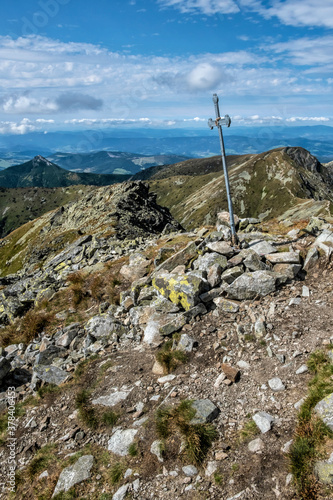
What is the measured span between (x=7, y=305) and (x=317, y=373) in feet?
72.9

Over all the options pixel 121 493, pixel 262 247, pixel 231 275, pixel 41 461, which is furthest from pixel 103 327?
pixel 262 247

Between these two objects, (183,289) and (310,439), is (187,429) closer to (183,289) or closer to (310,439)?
(310,439)

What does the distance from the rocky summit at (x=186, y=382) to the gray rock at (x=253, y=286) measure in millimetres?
63

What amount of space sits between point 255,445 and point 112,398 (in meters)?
5.32

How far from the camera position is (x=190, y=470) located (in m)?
7.16

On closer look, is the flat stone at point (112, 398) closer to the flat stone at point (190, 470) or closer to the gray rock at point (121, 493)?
Result: the gray rock at point (121, 493)

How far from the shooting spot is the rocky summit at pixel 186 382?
23.1ft

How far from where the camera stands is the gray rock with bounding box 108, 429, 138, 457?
8281 mm

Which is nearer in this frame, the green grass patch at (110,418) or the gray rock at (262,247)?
the green grass patch at (110,418)

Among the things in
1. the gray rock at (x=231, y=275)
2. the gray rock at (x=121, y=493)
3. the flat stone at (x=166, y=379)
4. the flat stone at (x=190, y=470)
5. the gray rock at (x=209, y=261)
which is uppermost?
the gray rock at (x=209, y=261)

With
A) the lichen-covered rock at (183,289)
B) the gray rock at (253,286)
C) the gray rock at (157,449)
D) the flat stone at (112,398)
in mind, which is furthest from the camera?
the lichen-covered rock at (183,289)

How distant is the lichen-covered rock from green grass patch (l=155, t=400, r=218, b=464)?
16.1 feet

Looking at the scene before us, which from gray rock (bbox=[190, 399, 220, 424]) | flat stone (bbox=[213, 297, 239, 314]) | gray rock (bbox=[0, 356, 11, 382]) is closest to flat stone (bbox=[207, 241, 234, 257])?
flat stone (bbox=[213, 297, 239, 314])

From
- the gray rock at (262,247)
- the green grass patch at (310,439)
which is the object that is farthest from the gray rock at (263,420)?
the gray rock at (262,247)
